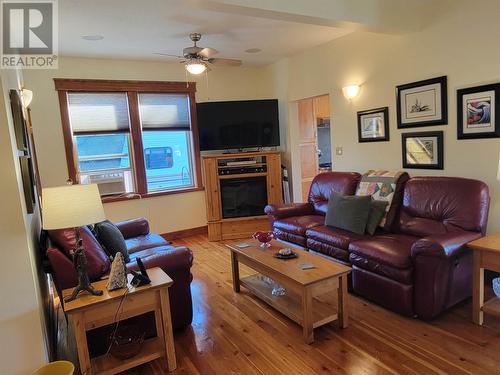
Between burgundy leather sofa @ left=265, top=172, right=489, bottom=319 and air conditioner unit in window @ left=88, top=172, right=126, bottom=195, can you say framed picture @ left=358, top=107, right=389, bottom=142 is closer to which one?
burgundy leather sofa @ left=265, top=172, right=489, bottom=319

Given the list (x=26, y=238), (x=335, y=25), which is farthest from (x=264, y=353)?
(x=335, y=25)

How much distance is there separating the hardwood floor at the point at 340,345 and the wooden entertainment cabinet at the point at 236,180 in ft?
7.63

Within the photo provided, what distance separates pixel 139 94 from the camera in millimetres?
5070

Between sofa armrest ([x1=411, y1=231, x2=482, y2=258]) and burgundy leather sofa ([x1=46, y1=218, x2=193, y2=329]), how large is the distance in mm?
1707

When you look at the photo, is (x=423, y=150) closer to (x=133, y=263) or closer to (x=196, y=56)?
(x=196, y=56)

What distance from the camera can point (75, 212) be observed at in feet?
6.35

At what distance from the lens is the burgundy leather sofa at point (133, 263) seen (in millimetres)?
2160

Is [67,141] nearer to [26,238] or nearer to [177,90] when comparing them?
[177,90]

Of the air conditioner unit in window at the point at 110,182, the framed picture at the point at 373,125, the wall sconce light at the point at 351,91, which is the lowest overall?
the air conditioner unit in window at the point at 110,182

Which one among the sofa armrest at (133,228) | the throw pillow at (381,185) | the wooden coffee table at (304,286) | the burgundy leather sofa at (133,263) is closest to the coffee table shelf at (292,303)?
the wooden coffee table at (304,286)

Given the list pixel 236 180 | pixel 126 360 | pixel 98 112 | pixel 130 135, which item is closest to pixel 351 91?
pixel 236 180

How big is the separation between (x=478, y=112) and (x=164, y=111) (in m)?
4.09

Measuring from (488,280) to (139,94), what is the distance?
191 inches

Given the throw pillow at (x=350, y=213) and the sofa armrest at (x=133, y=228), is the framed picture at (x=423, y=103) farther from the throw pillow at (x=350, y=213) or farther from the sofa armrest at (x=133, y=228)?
the sofa armrest at (x=133, y=228)
